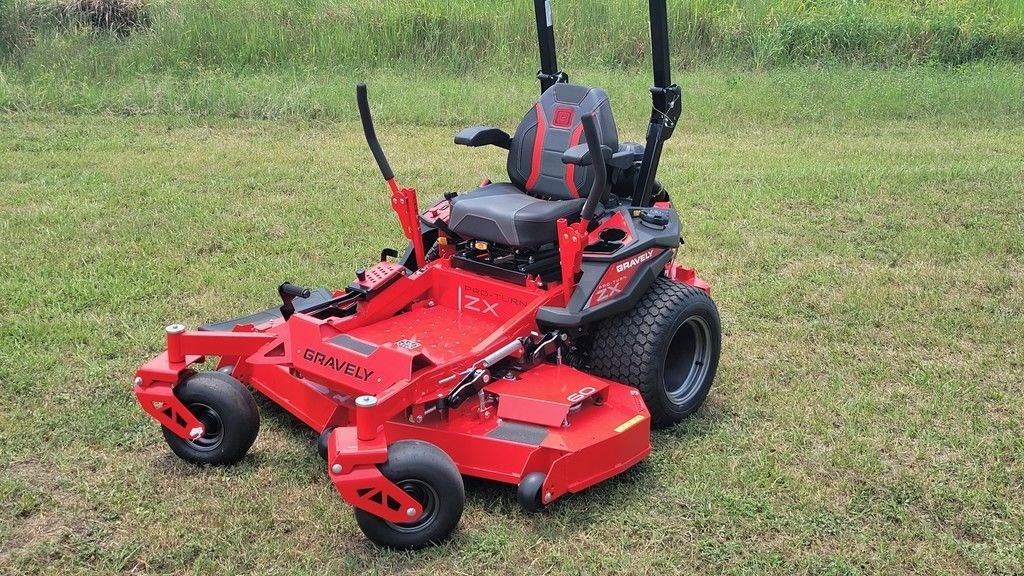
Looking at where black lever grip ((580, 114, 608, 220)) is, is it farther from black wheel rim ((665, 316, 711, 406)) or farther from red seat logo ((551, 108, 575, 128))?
black wheel rim ((665, 316, 711, 406))

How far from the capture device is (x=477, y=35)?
11617mm

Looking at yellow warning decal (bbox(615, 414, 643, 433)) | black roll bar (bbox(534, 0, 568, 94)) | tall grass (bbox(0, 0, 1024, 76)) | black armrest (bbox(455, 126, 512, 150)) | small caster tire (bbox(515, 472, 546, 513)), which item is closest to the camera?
small caster tire (bbox(515, 472, 546, 513))

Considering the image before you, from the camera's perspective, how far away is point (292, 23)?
11.5 m

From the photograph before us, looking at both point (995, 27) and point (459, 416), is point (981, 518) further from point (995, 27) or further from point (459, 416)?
point (995, 27)

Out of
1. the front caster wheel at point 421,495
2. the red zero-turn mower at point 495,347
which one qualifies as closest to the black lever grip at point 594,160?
the red zero-turn mower at point 495,347

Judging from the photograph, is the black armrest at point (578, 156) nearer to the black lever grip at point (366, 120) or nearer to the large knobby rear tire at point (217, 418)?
the black lever grip at point (366, 120)

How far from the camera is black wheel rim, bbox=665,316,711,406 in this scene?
4625 mm

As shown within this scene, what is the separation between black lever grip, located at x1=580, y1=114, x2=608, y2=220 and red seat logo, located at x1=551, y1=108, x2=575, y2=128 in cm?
69

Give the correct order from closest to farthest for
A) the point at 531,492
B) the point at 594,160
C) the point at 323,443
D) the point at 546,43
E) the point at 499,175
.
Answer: the point at 531,492
the point at 323,443
the point at 594,160
the point at 546,43
the point at 499,175

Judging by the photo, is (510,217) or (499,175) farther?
(499,175)

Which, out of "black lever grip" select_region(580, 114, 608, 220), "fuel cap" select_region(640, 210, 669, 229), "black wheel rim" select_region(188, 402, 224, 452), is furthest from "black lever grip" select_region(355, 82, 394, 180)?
"black wheel rim" select_region(188, 402, 224, 452)

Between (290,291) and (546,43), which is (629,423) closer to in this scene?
(290,291)

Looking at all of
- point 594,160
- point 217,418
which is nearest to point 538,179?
point 594,160

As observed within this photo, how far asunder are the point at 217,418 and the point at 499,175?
4891mm
